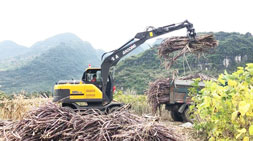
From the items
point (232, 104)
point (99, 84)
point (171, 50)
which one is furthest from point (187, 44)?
point (232, 104)

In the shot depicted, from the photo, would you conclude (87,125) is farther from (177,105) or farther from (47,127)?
A: (177,105)

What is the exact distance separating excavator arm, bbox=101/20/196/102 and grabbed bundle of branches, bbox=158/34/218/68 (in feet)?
0.88

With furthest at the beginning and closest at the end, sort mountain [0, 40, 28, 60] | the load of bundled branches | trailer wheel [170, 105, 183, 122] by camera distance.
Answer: mountain [0, 40, 28, 60]
trailer wheel [170, 105, 183, 122]
the load of bundled branches

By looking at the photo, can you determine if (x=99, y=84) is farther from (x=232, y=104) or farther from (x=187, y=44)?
(x=232, y=104)

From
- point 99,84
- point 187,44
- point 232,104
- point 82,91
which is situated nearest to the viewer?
point 232,104

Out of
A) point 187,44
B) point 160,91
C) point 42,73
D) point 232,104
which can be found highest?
point 187,44

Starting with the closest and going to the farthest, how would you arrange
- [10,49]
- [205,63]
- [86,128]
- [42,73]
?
1. [86,128]
2. [205,63]
3. [42,73]
4. [10,49]

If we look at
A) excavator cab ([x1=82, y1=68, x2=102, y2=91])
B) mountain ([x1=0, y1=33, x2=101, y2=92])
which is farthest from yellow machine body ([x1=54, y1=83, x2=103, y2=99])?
mountain ([x1=0, y1=33, x2=101, y2=92])

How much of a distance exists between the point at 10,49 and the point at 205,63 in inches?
6643

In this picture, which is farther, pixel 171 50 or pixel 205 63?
pixel 205 63

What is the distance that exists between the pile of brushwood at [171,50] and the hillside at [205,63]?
19.0 meters

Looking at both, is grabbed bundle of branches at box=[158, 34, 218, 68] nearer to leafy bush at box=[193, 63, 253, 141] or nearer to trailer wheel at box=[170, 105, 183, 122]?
trailer wheel at box=[170, 105, 183, 122]

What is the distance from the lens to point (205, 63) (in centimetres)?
3338

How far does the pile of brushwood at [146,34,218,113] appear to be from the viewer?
9.12 m
